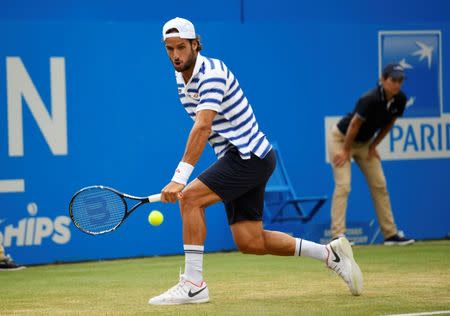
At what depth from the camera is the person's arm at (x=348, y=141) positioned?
11.0 m

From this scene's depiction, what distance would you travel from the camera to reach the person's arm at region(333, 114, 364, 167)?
11.0 m

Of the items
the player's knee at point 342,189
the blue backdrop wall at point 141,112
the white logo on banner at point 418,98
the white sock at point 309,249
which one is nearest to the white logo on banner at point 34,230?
the blue backdrop wall at point 141,112

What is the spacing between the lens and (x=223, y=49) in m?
11.2

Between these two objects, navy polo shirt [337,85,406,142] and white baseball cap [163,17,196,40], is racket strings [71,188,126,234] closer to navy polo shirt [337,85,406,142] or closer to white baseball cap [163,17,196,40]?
white baseball cap [163,17,196,40]

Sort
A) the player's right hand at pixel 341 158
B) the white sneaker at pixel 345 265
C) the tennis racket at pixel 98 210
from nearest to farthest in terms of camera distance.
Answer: the tennis racket at pixel 98 210, the white sneaker at pixel 345 265, the player's right hand at pixel 341 158

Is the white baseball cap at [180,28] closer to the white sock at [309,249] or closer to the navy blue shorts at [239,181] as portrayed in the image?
the navy blue shorts at [239,181]

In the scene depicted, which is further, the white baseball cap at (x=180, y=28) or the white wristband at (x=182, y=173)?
the white baseball cap at (x=180, y=28)

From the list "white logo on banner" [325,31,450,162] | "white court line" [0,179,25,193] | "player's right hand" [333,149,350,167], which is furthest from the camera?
"white logo on banner" [325,31,450,162]

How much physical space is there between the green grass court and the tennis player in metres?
0.29

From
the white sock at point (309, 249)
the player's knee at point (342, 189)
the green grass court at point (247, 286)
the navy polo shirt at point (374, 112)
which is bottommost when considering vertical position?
the green grass court at point (247, 286)

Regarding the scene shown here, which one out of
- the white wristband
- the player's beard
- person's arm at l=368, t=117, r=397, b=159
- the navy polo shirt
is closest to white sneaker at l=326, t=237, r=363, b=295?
the white wristband

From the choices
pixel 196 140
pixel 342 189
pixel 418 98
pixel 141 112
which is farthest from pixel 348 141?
pixel 196 140

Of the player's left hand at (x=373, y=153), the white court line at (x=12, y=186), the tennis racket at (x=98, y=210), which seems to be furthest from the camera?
the player's left hand at (x=373, y=153)

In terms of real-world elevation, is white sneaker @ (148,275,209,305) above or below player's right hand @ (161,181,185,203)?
below
